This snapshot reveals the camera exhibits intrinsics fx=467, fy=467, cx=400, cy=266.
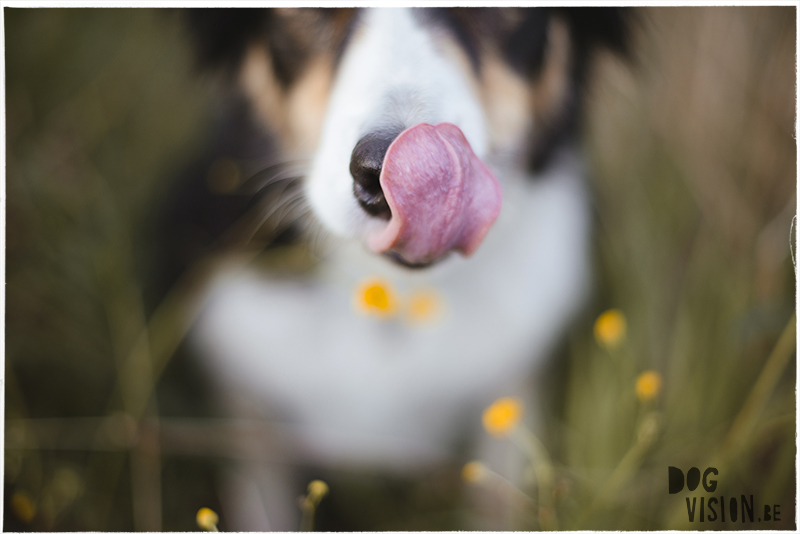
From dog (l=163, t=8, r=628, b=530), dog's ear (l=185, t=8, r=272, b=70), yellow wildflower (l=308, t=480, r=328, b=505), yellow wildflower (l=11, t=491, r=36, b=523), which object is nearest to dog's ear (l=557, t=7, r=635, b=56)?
dog (l=163, t=8, r=628, b=530)

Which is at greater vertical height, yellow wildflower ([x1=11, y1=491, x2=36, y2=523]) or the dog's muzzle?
the dog's muzzle

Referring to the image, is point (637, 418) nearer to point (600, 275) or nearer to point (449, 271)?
point (600, 275)

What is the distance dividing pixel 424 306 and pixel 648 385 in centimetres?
29

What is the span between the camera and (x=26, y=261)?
0.58m

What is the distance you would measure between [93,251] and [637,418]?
748 millimetres

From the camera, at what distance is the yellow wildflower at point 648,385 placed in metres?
0.55

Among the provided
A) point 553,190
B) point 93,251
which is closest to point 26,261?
point 93,251

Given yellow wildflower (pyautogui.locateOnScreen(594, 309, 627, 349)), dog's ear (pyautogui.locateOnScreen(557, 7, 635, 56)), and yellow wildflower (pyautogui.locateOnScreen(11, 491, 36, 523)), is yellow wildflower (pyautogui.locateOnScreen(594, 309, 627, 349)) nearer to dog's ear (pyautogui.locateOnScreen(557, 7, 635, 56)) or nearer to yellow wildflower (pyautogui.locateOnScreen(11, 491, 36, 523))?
dog's ear (pyautogui.locateOnScreen(557, 7, 635, 56))

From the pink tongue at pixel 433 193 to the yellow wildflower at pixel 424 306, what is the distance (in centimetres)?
14

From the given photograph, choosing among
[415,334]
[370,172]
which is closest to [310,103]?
[370,172]

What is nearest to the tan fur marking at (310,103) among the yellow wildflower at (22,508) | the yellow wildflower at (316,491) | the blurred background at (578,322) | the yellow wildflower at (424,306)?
the blurred background at (578,322)

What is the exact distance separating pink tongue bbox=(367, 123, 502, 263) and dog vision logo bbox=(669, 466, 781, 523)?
404mm

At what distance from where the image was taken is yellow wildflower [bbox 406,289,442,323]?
2.06 ft

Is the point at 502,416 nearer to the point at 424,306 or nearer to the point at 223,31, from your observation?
the point at 424,306
